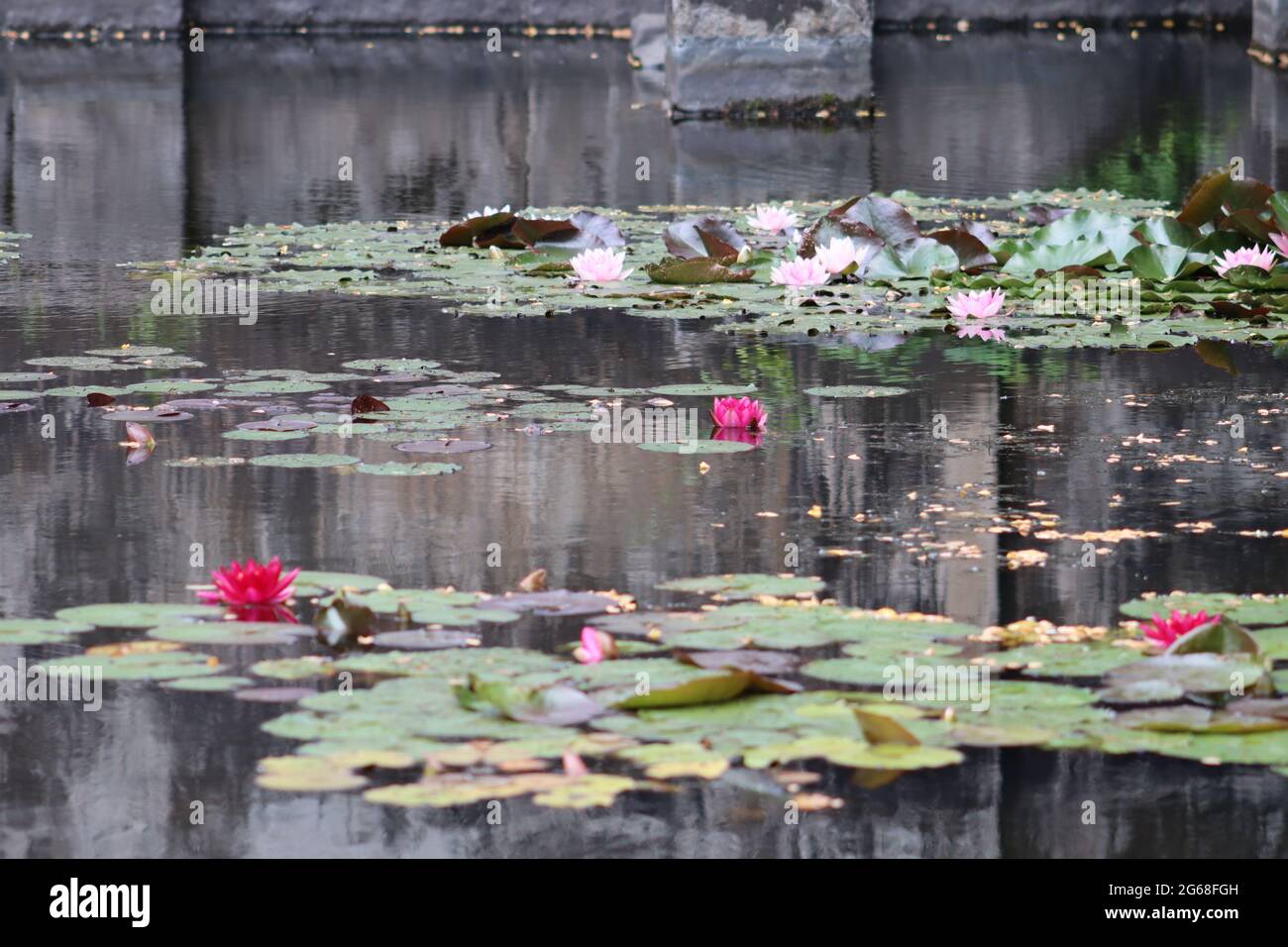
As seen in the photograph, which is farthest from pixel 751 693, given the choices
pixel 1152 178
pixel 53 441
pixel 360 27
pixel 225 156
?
pixel 360 27

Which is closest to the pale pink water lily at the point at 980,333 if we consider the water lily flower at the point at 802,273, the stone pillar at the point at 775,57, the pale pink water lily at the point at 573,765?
the water lily flower at the point at 802,273

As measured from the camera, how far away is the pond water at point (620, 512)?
2.55 m

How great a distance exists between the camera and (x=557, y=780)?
2613 millimetres

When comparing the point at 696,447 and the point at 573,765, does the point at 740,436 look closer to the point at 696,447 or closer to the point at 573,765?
the point at 696,447

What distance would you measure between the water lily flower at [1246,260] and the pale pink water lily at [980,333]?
0.98 meters

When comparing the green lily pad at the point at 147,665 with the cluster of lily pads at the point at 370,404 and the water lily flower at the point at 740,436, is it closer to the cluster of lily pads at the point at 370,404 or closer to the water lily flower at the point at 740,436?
the cluster of lily pads at the point at 370,404

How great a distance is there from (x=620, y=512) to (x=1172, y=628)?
123cm

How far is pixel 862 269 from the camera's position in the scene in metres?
6.96

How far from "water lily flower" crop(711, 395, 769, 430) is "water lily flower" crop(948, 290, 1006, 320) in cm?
137

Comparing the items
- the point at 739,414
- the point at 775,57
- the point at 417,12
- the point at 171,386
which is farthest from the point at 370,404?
the point at 417,12

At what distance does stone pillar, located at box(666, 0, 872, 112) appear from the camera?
1373 cm


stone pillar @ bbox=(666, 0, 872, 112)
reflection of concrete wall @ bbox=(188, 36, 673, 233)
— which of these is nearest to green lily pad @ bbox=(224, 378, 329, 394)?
reflection of concrete wall @ bbox=(188, 36, 673, 233)

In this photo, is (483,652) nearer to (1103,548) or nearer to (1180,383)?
(1103,548)

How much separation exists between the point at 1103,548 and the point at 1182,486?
0.57 m
